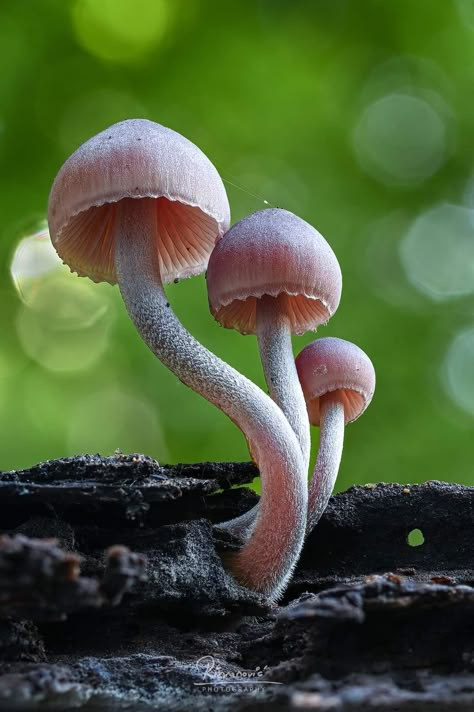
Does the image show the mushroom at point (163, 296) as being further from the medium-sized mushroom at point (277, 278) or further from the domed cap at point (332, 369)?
the domed cap at point (332, 369)

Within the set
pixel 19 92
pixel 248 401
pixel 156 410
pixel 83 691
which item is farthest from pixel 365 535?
pixel 19 92

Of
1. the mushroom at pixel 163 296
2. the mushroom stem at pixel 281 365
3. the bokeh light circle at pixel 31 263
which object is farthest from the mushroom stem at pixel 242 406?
the bokeh light circle at pixel 31 263

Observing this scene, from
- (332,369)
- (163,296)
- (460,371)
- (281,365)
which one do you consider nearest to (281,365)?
(281,365)

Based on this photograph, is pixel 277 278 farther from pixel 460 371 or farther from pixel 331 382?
pixel 460 371

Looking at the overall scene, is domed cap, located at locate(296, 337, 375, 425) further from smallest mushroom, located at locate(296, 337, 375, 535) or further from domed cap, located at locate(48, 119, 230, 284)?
domed cap, located at locate(48, 119, 230, 284)

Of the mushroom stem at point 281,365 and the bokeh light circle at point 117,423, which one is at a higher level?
the bokeh light circle at point 117,423
